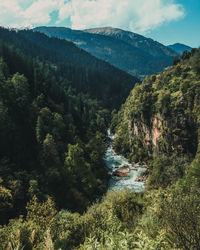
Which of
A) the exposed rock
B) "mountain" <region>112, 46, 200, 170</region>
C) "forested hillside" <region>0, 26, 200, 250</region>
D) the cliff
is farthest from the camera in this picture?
the exposed rock

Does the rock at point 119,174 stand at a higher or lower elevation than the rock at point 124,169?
lower

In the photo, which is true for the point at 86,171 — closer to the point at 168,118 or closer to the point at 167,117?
the point at 168,118

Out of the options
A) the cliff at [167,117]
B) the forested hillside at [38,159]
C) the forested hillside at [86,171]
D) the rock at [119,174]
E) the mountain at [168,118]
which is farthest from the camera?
the rock at [119,174]

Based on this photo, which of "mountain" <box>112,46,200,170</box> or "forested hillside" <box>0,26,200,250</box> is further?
"mountain" <box>112,46,200,170</box>

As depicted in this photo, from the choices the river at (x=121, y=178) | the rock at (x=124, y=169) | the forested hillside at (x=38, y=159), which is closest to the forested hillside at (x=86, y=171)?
the forested hillside at (x=38, y=159)

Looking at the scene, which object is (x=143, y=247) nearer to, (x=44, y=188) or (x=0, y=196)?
(x=0, y=196)

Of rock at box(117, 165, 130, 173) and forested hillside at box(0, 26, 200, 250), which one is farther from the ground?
forested hillside at box(0, 26, 200, 250)

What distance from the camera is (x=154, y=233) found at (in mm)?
16188

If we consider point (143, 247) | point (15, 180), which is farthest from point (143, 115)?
point (143, 247)

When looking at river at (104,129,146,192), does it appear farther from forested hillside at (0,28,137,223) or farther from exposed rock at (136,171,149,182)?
forested hillside at (0,28,137,223)

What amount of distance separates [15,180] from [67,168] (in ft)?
60.1

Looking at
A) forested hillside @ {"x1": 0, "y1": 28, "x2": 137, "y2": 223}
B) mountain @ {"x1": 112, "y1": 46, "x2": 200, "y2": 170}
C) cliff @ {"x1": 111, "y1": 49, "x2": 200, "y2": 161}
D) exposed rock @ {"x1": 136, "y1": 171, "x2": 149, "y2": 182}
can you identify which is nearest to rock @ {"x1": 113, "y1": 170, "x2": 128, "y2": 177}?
forested hillside @ {"x1": 0, "y1": 28, "x2": 137, "y2": 223}

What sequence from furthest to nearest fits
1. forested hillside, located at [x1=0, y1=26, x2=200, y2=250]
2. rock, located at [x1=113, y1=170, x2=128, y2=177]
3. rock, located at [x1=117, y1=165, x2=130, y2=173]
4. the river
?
rock, located at [x1=117, y1=165, x2=130, y2=173], rock, located at [x1=113, y1=170, x2=128, y2=177], the river, forested hillside, located at [x1=0, y1=26, x2=200, y2=250]

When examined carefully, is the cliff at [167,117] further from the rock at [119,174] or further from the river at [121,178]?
the rock at [119,174]
